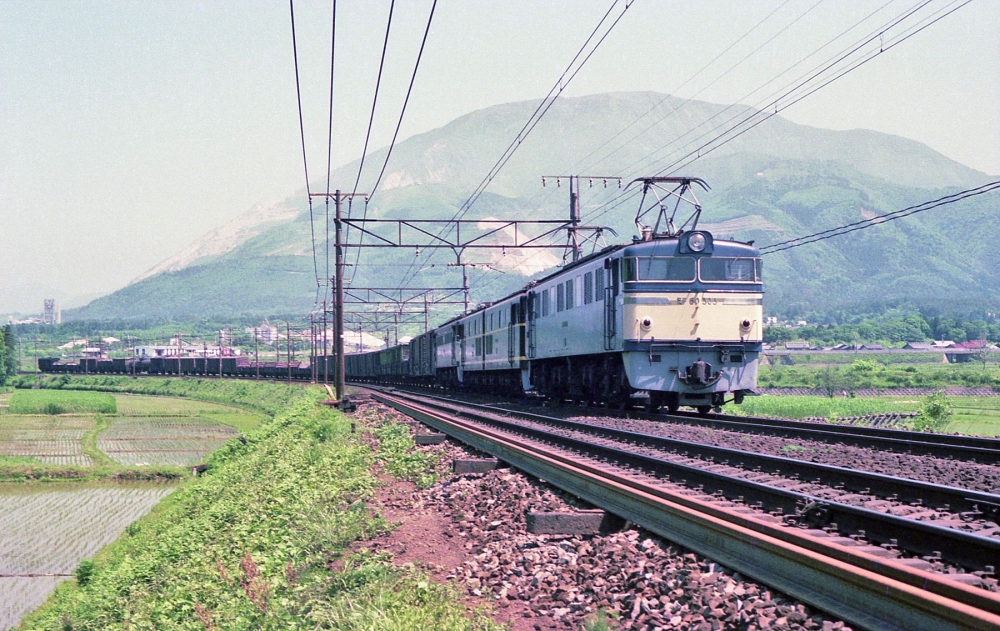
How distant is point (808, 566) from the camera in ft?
18.8

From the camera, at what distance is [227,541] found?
1258 centimetres

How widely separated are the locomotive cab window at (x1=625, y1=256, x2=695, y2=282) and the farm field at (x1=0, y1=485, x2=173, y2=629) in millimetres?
17469

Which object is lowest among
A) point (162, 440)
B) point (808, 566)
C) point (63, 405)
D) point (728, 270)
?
point (162, 440)

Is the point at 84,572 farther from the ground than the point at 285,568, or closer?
closer

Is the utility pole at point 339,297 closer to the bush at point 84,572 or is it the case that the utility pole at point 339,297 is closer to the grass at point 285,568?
the bush at point 84,572

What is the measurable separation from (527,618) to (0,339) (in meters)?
152

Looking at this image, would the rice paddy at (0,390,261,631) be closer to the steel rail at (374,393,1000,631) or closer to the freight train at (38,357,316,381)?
the freight train at (38,357,316,381)

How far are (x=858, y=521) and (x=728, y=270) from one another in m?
14.3

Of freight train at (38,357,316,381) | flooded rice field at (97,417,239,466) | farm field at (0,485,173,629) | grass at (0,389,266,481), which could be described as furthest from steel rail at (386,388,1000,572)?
freight train at (38,357,316,381)

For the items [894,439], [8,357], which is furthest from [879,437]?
[8,357]

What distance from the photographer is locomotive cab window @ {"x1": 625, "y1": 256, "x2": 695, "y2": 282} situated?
67.4 feet

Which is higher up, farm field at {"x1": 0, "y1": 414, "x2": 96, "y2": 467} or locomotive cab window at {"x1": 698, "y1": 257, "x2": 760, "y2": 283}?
locomotive cab window at {"x1": 698, "y1": 257, "x2": 760, "y2": 283}

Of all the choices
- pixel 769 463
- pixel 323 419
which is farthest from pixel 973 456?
pixel 323 419

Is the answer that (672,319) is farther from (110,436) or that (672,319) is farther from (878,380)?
(878,380)
